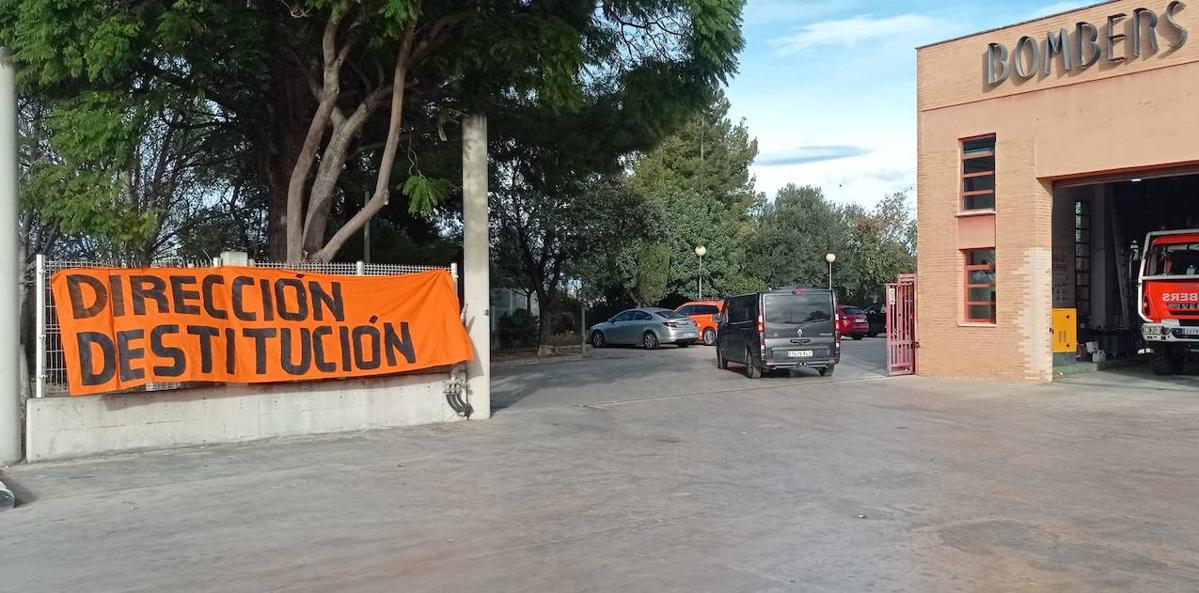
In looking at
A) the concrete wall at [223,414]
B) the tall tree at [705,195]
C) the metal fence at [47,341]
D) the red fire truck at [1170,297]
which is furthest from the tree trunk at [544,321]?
the metal fence at [47,341]

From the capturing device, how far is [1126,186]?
80.5 ft

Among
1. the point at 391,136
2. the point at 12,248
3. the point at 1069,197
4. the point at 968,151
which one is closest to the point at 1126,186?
the point at 1069,197

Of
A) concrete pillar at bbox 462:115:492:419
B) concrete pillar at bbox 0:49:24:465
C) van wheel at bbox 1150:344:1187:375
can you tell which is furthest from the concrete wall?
van wheel at bbox 1150:344:1187:375

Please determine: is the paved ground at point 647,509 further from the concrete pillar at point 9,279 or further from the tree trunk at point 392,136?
the tree trunk at point 392,136

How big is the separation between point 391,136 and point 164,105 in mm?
3292

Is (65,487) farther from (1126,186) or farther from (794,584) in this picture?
(1126,186)

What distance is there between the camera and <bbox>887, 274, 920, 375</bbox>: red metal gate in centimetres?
2286

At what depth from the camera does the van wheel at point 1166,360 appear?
2064 cm

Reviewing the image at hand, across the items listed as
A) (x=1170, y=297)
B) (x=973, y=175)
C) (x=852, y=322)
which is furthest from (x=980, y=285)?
(x=852, y=322)

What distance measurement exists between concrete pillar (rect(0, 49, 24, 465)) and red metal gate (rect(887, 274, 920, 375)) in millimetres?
17911

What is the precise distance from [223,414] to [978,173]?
16.6 m

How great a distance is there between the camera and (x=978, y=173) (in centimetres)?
2144

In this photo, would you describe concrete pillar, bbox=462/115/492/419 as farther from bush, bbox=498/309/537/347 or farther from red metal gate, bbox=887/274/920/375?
bush, bbox=498/309/537/347

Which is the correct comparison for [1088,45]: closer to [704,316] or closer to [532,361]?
[532,361]
